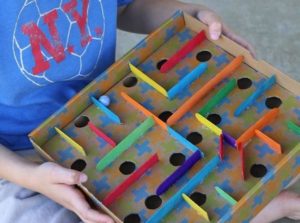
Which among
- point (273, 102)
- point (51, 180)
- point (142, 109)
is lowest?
point (51, 180)

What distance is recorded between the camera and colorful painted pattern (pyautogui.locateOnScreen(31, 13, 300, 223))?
2.28 ft

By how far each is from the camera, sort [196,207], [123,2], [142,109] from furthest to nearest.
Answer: [123,2], [142,109], [196,207]

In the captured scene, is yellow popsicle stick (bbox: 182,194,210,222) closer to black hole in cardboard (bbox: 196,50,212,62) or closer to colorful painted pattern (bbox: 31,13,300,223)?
colorful painted pattern (bbox: 31,13,300,223)

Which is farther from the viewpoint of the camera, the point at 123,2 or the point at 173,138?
the point at 123,2

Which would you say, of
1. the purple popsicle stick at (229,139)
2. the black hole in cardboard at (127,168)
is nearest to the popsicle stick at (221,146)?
the purple popsicle stick at (229,139)

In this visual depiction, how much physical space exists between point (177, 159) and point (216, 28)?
205 millimetres

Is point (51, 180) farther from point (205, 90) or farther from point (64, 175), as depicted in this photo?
point (205, 90)

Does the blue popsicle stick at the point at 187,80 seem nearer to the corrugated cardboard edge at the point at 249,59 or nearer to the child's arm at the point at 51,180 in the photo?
the corrugated cardboard edge at the point at 249,59

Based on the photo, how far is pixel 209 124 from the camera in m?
0.75

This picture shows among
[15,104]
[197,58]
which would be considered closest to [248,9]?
[197,58]

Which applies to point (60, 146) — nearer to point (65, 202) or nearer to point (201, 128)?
point (65, 202)

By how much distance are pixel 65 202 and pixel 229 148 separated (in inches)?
8.3

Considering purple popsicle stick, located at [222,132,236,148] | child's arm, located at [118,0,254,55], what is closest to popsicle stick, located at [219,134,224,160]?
purple popsicle stick, located at [222,132,236,148]

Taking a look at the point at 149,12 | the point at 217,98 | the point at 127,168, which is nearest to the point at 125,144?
the point at 127,168
